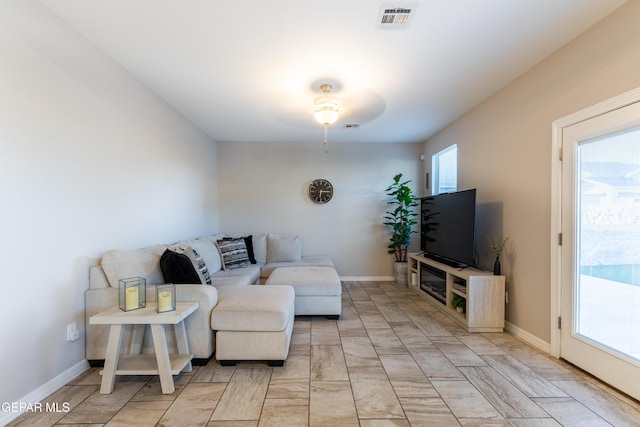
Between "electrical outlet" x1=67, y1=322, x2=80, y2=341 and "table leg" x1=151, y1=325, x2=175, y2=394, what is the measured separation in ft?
2.35

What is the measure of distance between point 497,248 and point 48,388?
12.8 ft

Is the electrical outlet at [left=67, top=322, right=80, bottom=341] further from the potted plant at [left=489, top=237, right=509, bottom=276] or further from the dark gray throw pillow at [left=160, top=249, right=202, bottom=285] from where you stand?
the potted plant at [left=489, top=237, right=509, bottom=276]

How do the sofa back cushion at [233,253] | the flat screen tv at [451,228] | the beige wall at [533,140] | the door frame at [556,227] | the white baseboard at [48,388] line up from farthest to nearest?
the sofa back cushion at [233,253], the flat screen tv at [451,228], the door frame at [556,227], the beige wall at [533,140], the white baseboard at [48,388]

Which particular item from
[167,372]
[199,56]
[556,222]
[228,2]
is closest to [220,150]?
[199,56]

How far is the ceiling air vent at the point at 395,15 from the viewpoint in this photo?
184cm

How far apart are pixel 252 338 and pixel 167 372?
0.61 meters

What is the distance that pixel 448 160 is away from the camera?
461 cm

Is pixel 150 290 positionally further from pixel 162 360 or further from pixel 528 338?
pixel 528 338

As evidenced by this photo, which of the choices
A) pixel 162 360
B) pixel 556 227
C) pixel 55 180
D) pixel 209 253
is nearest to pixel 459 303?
pixel 556 227

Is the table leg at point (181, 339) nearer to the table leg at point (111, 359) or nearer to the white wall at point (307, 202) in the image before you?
the table leg at point (111, 359)

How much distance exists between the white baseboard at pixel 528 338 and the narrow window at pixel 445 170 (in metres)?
1.98

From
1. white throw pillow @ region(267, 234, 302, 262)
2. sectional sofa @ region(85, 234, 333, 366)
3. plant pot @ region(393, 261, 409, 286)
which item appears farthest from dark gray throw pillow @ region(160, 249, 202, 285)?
plant pot @ region(393, 261, 409, 286)

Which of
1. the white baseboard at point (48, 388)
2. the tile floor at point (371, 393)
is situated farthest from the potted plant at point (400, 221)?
Answer: the white baseboard at point (48, 388)

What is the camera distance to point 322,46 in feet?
7.43
